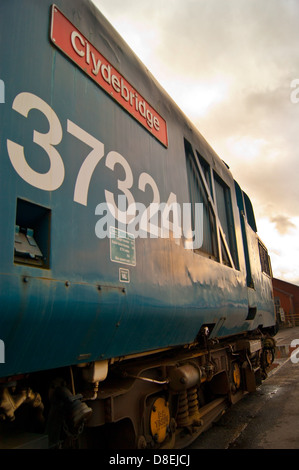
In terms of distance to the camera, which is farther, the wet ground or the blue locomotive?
the wet ground

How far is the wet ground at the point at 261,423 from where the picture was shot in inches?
156

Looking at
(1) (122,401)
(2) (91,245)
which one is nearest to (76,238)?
(2) (91,245)

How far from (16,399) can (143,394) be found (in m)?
1.42

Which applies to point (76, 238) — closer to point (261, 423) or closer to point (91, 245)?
point (91, 245)

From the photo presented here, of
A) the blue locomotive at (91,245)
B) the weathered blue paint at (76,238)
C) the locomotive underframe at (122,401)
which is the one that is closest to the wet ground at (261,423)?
the locomotive underframe at (122,401)

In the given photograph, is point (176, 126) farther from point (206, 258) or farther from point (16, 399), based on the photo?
point (16, 399)

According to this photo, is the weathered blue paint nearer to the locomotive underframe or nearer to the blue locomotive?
the blue locomotive

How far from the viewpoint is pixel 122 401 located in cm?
253

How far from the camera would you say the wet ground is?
3.96 meters

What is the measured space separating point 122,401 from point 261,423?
10.5 feet

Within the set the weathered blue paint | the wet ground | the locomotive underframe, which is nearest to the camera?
the weathered blue paint

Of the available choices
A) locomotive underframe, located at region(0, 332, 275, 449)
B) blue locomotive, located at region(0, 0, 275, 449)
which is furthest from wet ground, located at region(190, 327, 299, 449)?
blue locomotive, located at region(0, 0, 275, 449)

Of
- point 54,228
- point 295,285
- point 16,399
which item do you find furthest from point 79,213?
point 295,285
